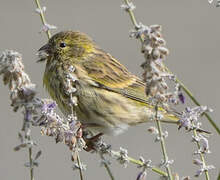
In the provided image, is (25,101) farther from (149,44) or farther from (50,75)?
(50,75)

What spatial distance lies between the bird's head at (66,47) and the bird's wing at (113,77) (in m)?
0.09

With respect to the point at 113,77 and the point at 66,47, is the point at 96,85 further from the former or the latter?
the point at 66,47

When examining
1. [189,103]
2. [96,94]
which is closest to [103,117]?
[96,94]

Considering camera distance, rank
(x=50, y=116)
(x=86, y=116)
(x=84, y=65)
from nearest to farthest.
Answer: (x=50, y=116) < (x=86, y=116) < (x=84, y=65)

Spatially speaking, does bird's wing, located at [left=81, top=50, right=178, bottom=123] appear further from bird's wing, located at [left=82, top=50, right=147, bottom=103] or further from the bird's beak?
the bird's beak

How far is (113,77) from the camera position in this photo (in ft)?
14.7

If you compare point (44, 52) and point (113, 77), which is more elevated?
point (44, 52)

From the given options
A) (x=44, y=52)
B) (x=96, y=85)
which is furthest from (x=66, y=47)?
(x=96, y=85)

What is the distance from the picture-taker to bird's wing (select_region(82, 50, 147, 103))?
14.4ft

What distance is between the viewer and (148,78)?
2.02m

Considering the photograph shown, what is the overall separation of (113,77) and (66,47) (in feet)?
1.41

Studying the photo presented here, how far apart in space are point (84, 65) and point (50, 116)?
2159 mm

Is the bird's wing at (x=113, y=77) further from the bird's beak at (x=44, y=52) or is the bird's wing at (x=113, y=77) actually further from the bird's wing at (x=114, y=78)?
the bird's beak at (x=44, y=52)

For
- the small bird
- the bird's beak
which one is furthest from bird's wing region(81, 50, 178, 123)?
the bird's beak
